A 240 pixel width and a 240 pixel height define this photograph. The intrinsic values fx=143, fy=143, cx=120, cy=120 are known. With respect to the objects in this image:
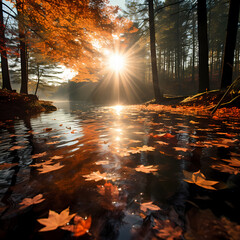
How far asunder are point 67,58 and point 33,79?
2325 centimetres

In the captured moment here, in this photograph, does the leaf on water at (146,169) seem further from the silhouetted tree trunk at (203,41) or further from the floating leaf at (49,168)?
the silhouetted tree trunk at (203,41)

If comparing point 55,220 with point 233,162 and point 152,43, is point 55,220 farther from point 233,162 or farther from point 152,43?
point 152,43

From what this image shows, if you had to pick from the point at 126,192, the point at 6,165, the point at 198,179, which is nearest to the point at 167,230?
the point at 126,192

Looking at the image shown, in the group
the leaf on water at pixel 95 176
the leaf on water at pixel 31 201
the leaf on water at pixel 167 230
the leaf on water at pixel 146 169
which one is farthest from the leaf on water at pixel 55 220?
the leaf on water at pixel 146 169

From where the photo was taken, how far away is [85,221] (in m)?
0.98

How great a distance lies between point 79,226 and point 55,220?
0.19 metres

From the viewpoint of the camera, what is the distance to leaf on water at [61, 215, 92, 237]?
0.89 m

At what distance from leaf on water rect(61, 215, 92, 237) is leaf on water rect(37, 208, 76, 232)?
0.05 meters

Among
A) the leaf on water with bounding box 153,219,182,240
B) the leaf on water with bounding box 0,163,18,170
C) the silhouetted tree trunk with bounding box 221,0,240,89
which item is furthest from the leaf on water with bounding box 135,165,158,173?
the silhouetted tree trunk with bounding box 221,0,240,89

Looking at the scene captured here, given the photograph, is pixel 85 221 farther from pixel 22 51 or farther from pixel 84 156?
pixel 22 51

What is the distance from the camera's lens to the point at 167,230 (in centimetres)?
90

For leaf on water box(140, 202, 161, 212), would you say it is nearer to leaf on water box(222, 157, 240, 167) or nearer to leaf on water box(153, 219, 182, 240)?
leaf on water box(153, 219, 182, 240)

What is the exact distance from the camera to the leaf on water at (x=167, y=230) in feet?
2.79

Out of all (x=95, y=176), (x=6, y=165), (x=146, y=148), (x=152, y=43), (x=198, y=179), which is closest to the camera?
(x=198, y=179)
